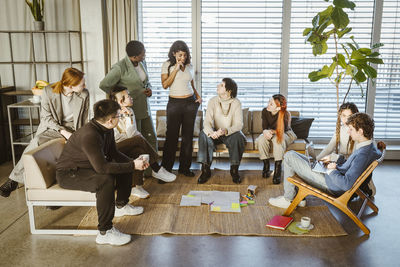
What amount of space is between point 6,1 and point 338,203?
4976 millimetres

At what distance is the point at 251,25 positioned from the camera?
539cm

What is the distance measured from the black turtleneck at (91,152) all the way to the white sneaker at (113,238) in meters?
0.49

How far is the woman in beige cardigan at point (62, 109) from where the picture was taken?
12.5ft

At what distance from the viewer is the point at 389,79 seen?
5480 mm

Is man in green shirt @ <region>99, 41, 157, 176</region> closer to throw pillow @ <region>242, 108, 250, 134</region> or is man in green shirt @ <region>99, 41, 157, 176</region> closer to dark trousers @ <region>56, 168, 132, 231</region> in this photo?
throw pillow @ <region>242, 108, 250, 134</region>

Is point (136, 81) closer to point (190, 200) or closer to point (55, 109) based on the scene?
point (55, 109)

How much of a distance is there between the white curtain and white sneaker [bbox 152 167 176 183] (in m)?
1.81

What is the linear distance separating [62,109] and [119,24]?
1.78m

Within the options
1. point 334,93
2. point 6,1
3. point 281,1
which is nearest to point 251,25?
point 281,1

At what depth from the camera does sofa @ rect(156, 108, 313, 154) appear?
15.2ft

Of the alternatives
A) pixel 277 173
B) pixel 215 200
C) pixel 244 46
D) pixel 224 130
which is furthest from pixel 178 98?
pixel 244 46

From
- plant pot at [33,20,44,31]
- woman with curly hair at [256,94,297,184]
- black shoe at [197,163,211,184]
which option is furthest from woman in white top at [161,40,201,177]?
plant pot at [33,20,44,31]

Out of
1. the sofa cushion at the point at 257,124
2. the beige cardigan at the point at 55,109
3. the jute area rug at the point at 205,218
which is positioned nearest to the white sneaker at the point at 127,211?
the jute area rug at the point at 205,218

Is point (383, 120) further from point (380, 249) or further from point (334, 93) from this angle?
point (380, 249)
